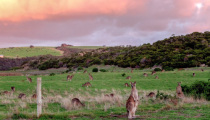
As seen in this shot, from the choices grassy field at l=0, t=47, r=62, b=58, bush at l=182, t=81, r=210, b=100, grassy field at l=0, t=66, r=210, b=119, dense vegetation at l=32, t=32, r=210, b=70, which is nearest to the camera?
grassy field at l=0, t=66, r=210, b=119

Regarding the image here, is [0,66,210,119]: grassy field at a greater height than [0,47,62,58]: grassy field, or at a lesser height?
lesser

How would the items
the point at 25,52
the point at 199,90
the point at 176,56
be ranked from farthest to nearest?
the point at 25,52, the point at 176,56, the point at 199,90

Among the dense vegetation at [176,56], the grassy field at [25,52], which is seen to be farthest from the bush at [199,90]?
the grassy field at [25,52]

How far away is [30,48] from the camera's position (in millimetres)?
150750

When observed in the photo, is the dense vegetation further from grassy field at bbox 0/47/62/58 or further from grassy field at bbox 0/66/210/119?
grassy field at bbox 0/47/62/58

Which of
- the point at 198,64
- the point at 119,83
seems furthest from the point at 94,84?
the point at 198,64

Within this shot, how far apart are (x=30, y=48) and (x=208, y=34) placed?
11019 centimetres

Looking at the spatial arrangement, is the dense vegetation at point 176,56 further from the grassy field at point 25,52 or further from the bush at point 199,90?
the grassy field at point 25,52

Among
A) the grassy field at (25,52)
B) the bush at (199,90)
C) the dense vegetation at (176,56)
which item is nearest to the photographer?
the bush at (199,90)

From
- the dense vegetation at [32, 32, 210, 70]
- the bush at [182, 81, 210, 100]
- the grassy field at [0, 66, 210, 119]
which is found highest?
the dense vegetation at [32, 32, 210, 70]

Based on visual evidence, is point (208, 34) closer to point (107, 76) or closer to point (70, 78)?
point (107, 76)

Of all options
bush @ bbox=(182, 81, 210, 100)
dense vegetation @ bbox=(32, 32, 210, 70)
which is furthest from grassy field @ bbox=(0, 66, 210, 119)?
dense vegetation @ bbox=(32, 32, 210, 70)

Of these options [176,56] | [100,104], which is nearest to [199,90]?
[100,104]

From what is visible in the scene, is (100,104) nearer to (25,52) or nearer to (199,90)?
(199,90)
